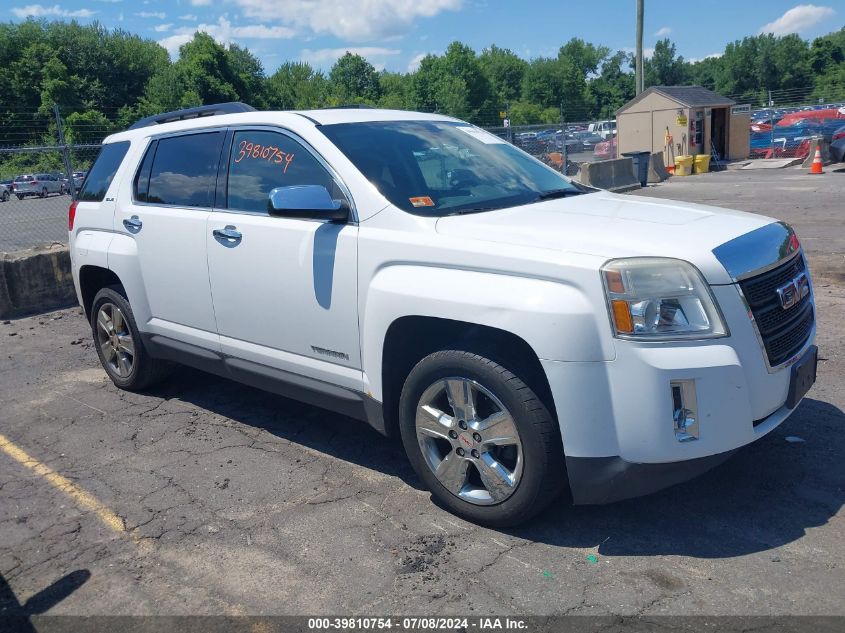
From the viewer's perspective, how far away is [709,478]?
3.92 m

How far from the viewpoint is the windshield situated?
3973 millimetres

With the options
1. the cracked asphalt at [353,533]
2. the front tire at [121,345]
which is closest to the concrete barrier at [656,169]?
the cracked asphalt at [353,533]

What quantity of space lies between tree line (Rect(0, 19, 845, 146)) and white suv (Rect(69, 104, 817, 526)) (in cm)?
2387

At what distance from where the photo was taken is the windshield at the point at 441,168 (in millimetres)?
3973

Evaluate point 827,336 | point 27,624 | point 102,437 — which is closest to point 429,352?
point 27,624

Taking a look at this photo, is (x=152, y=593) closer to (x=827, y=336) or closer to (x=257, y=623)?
(x=257, y=623)

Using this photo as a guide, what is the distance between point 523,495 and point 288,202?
1794 mm

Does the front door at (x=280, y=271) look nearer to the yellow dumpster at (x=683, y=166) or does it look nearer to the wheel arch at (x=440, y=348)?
the wheel arch at (x=440, y=348)

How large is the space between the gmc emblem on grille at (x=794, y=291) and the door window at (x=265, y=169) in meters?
2.18

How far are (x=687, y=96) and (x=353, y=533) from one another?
A: 1069 inches

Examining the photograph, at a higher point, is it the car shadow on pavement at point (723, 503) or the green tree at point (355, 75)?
the green tree at point (355, 75)

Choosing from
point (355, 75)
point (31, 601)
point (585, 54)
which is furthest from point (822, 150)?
point (585, 54)

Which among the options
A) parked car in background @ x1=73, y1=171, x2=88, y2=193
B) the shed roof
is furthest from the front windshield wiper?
the shed roof

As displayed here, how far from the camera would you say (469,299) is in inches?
132
